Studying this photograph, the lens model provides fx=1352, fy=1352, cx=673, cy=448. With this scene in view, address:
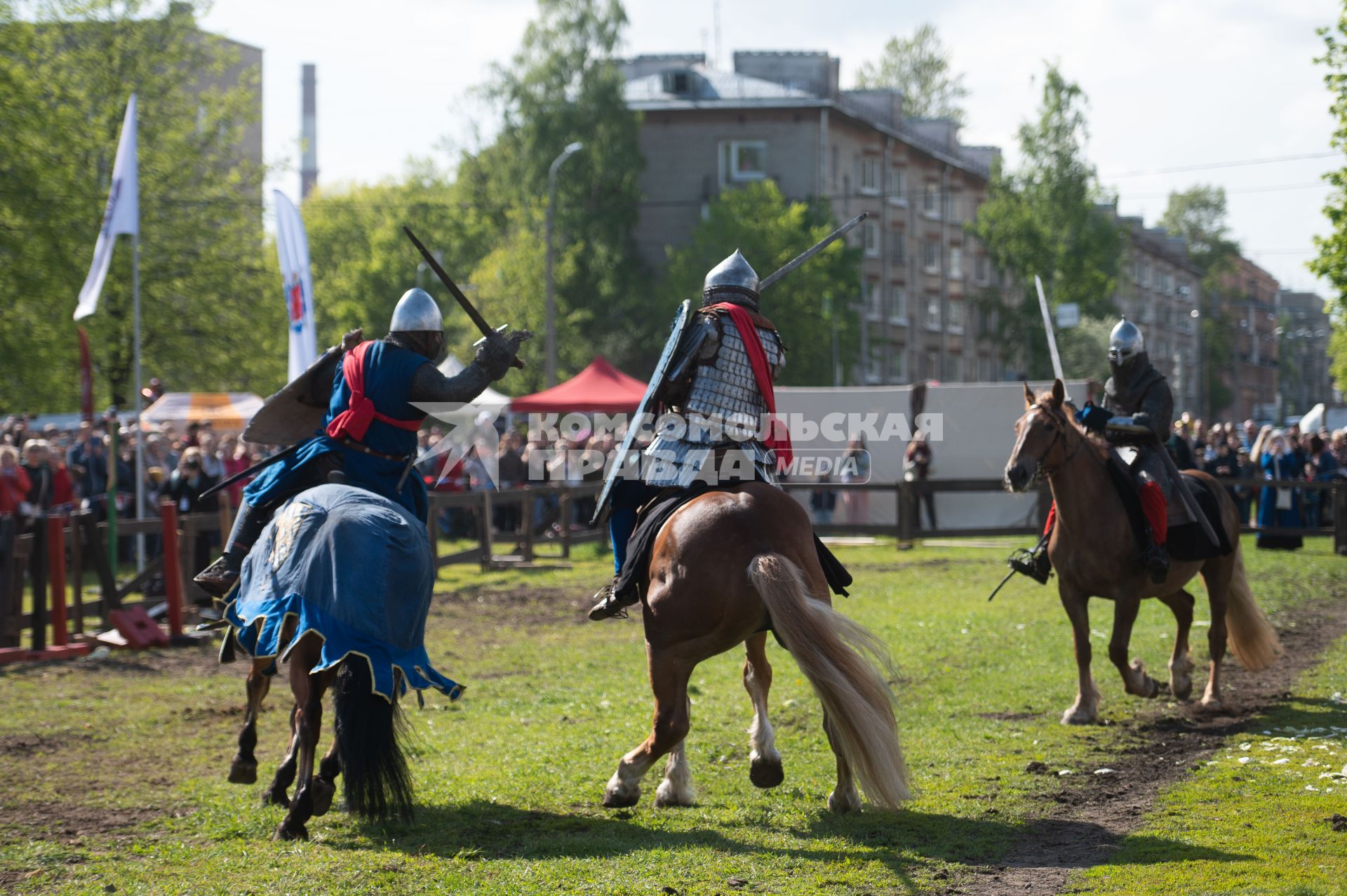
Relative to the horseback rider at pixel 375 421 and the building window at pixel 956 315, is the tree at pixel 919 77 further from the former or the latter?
the horseback rider at pixel 375 421

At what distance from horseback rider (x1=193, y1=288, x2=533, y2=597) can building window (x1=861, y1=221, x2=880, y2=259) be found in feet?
160

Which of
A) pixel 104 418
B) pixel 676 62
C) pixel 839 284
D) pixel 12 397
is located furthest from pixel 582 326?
pixel 104 418

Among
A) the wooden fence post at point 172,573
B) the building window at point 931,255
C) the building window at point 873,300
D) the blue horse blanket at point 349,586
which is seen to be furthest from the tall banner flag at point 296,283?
the building window at point 931,255

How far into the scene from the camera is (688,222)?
52.3 metres

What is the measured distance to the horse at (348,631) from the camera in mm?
6188

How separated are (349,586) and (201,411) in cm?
2095

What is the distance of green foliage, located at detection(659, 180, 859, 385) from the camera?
151 feet

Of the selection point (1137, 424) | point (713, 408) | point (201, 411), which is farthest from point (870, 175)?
point (713, 408)

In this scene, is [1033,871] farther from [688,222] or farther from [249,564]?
[688,222]

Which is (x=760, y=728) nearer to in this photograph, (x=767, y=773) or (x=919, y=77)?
(x=767, y=773)

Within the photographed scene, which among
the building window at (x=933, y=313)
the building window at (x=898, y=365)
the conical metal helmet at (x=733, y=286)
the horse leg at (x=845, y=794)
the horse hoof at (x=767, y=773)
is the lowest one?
the horse leg at (x=845, y=794)

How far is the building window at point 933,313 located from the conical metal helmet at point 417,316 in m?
54.4

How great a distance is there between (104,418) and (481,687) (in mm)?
12831

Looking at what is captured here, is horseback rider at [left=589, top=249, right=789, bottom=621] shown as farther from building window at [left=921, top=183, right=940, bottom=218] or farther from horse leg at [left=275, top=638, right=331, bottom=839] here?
building window at [left=921, top=183, right=940, bottom=218]
